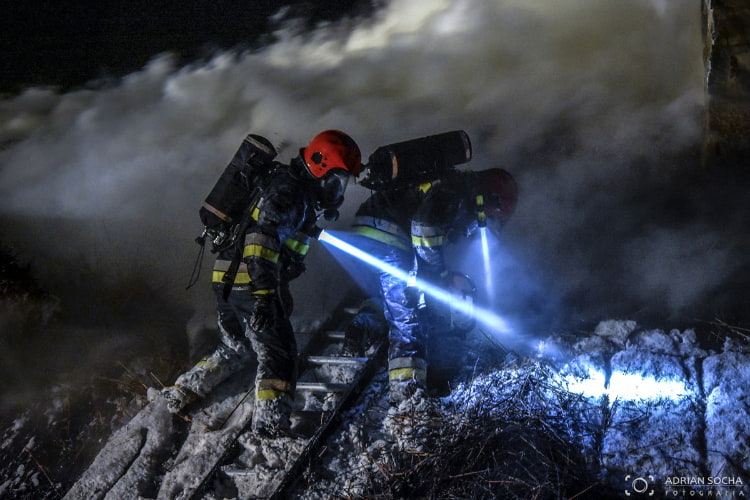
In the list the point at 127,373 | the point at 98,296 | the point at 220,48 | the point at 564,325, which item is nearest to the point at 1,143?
the point at 98,296

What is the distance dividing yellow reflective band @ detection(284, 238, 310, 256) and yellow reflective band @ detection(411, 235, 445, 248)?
3.21ft

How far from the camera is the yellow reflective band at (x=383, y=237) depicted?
4.84m

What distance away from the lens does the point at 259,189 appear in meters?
4.39

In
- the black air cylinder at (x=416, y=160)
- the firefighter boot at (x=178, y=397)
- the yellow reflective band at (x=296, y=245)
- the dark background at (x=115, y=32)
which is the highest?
the dark background at (x=115, y=32)

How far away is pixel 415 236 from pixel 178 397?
2436 millimetres

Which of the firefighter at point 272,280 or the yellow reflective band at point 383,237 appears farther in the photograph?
the yellow reflective band at point 383,237

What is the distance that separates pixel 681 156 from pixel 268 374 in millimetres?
5770

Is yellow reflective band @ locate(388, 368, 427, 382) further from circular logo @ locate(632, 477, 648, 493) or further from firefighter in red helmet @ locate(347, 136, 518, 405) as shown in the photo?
circular logo @ locate(632, 477, 648, 493)

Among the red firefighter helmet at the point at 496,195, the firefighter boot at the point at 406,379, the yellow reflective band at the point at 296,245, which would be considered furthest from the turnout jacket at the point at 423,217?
the firefighter boot at the point at 406,379

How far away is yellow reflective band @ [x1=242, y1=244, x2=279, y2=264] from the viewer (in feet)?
A: 13.1

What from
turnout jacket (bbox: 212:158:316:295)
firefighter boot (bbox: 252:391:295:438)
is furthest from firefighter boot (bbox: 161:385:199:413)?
turnout jacket (bbox: 212:158:316:295)

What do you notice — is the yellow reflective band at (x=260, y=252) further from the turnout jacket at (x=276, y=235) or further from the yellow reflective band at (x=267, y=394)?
the yellow reflective band at (x=267, y=394)

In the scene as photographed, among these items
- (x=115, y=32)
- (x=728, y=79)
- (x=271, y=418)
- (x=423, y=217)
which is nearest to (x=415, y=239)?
(x=423, y=217)

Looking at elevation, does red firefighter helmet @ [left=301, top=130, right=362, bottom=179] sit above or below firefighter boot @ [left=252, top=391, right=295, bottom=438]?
above
